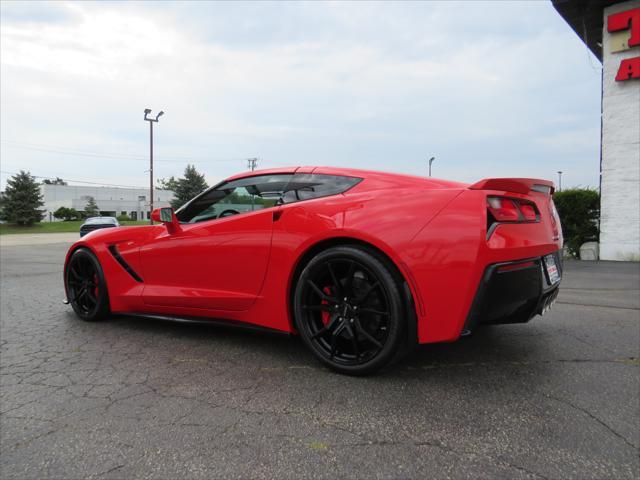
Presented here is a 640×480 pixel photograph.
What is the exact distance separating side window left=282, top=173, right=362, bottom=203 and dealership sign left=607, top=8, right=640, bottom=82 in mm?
11205

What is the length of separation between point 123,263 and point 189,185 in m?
64.0

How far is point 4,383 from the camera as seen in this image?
8.22 ft

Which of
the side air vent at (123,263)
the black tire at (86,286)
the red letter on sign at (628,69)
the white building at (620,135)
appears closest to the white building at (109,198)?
the white building at (620,135)

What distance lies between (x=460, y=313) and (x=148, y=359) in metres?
2.05

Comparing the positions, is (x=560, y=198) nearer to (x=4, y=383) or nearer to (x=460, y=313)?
(x=460, y=313)

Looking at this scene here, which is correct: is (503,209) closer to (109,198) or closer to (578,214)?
(578,214)

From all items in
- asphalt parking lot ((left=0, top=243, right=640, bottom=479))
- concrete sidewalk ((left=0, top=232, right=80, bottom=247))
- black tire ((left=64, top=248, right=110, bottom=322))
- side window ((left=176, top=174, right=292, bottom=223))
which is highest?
side window ((left=176, top=174, right=292, bottom=223))

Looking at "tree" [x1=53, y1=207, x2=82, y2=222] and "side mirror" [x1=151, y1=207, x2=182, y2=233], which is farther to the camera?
"tree" [x1=53, y1=207, x2=82, y2=222]

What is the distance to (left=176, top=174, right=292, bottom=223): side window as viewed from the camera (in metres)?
2.95

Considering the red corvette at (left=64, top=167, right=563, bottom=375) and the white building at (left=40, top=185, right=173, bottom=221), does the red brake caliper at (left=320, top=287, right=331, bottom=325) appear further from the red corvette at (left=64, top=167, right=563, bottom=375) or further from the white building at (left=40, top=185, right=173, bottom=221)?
the white building at (left=40, top=185, right=173, bottom=221)

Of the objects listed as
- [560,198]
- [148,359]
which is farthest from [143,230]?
[560,198]

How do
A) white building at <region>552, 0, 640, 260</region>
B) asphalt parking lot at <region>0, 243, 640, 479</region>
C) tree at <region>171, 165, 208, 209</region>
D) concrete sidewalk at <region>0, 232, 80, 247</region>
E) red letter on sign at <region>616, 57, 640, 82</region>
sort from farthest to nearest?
tree at <region>171, 165, 208, 209</region>
concrete sidewalk at <region>0, 232, 80, 247</region>
white building at <region>552, 0, 640, 260</region>
red letter on sign at <region>616, 57, 640, 82</region>
asphalt parking lot at <region>0, 243, 640, 479</region>

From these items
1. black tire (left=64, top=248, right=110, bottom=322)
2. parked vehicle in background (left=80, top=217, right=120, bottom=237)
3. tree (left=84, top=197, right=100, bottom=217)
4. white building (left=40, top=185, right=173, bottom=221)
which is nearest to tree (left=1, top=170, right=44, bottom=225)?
tree (left=84, top=197, right=100, bottom=217)

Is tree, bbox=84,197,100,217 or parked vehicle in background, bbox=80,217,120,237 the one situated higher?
tree, bbox=84,197,100,217
